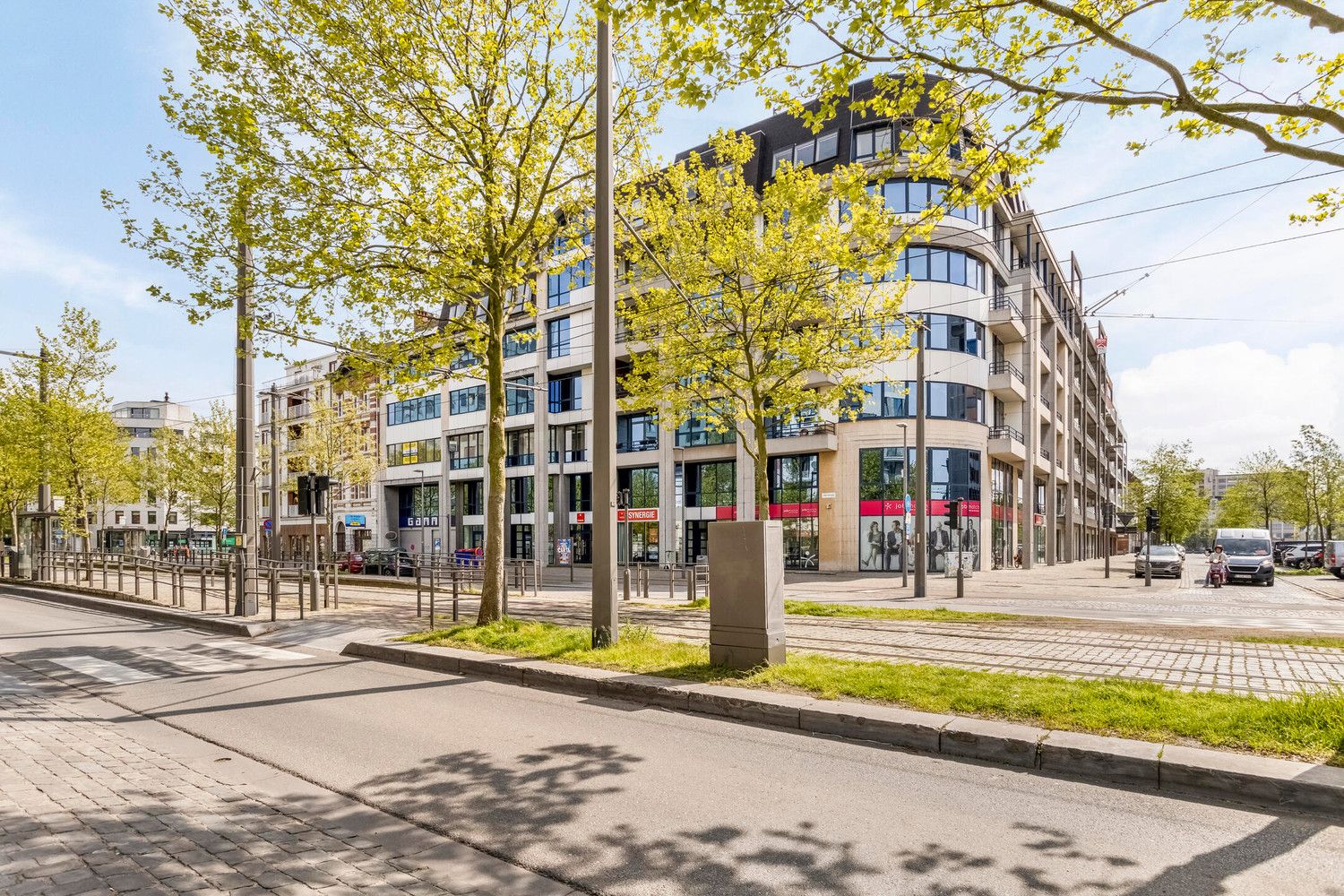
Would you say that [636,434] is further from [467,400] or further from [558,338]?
[467,400]

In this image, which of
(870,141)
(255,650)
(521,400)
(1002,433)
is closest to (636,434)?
(521,400)

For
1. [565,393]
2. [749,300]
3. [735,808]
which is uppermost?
[565,393]

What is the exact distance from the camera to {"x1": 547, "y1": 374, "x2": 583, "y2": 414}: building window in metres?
44.0

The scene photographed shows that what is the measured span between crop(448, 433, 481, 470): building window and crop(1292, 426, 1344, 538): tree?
5460cm

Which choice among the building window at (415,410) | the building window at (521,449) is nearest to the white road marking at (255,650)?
the building window at (521,449)

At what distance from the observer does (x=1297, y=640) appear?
10680 mm

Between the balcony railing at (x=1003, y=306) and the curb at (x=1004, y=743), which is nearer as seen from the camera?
the curb at (x=1004, y=743)

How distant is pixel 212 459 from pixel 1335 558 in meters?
54.6

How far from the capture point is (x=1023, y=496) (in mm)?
41688

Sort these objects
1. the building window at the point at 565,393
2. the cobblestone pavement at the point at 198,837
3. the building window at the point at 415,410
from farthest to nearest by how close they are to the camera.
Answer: the building window at the point at 415,410
the building window at the point at 565,393
the cobblestone pavement at the point at 198,837

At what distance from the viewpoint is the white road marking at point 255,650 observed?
10.6 meters

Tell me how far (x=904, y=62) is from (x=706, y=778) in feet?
18.7

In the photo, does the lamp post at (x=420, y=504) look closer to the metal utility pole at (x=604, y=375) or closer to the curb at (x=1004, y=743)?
the metal utility pole at (x=604, y=375)

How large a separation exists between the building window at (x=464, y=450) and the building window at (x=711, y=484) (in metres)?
16.4
